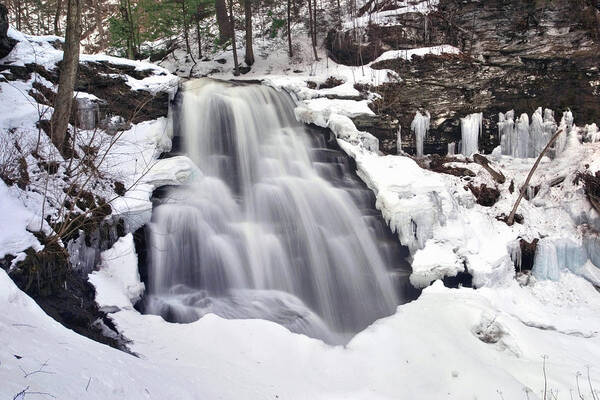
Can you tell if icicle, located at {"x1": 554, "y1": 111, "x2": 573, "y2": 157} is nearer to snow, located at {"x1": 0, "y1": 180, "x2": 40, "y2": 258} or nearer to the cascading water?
the cascading water

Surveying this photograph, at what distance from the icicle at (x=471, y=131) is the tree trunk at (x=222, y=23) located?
409 inches

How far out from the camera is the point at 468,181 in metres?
10.4

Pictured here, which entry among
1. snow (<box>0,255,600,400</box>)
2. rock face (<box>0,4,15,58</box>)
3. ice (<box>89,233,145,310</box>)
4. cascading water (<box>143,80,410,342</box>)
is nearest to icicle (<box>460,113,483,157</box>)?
cascading water (<box>143,80,410,342</box>)

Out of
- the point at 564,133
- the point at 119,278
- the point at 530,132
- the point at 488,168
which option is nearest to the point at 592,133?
the point at 564,133

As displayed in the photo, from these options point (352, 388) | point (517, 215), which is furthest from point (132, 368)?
point (517, 215)

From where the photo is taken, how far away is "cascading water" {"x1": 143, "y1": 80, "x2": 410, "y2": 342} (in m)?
6.60

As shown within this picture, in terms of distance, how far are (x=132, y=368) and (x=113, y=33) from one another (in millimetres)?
14874

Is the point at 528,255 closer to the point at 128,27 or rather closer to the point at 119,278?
the point at 119,278

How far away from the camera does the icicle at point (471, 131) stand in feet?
38.1

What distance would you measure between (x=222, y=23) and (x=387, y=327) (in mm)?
15012

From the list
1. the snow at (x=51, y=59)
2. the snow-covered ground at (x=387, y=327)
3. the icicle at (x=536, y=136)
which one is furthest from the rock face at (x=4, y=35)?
the icicle at (x=536, y=136)

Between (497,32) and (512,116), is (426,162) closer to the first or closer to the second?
(512,116)

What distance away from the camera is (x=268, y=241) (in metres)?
7.65

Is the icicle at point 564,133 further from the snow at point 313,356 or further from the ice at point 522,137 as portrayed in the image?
the snow at point 313,356
